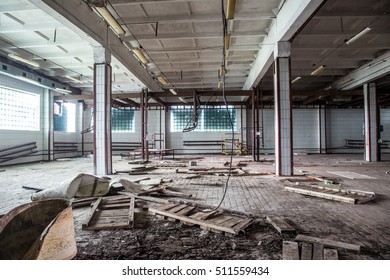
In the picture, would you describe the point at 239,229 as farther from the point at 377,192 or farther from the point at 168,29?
the point at 168,29

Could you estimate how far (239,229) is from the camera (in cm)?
268

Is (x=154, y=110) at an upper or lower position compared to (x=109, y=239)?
upper

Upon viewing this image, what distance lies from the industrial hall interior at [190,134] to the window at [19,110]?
6 centimetres

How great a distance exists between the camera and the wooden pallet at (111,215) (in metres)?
2.91

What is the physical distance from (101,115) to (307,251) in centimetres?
683

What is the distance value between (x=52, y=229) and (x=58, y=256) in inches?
10.9

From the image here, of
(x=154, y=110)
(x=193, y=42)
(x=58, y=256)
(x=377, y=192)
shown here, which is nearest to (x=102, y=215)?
(x=58, y=256)

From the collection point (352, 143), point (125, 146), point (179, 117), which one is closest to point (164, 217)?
point (179, 117)

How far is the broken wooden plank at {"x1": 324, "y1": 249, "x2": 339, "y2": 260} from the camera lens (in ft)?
6.91

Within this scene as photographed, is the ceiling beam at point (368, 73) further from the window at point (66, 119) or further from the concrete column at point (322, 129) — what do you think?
the window at point (66, 119)

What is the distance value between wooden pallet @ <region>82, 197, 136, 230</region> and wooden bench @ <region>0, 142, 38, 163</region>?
9168 millimetres

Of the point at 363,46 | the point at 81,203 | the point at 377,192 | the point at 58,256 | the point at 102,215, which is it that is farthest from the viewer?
the point at 363,46

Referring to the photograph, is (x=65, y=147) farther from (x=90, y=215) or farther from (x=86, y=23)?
(x=90, y=215)

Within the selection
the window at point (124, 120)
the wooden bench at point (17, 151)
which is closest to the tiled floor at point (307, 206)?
the wooden bench at point (17, 151)
